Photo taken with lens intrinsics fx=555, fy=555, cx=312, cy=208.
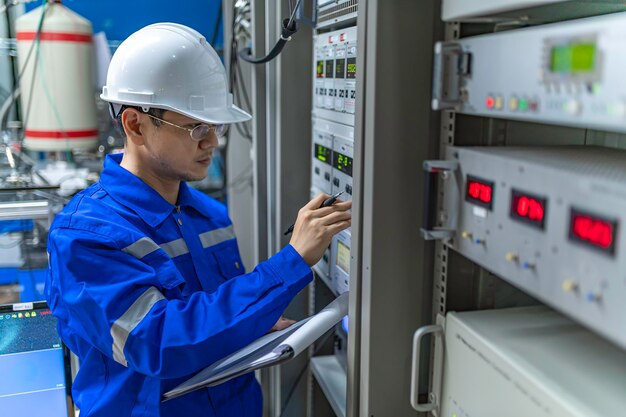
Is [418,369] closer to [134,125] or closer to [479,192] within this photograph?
[479,192]

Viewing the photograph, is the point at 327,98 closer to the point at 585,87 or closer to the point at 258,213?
the point at 258,213

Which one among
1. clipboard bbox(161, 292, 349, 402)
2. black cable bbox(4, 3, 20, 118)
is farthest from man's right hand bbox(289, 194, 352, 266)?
black cable bbox(4, 3, 20, 118)

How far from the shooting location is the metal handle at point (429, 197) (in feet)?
3.20

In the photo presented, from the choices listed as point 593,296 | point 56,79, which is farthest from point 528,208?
point 56,79

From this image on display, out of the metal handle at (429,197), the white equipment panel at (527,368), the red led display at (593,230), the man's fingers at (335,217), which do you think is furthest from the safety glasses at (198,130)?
the red led display at (593,230)

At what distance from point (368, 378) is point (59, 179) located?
2.06 m

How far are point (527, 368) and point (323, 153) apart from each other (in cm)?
108

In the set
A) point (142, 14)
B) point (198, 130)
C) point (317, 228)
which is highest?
point (142, 14)

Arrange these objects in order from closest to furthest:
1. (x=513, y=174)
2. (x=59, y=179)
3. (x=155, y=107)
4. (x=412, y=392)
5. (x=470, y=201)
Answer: (x=513, y=174) → (x=470, y=201) → (x=412, y=392) → (x=155, y=107) → (x=59, y=179)

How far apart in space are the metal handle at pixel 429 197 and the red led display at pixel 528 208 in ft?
0.59

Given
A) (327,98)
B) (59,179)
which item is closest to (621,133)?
(327,98)

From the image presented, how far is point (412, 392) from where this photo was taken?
1.10 meters

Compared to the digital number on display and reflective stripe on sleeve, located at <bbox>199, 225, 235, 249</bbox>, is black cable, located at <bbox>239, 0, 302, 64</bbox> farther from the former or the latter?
reflective stripe on sleeve, located at <bbox>199, 225, 235, 249</bbox>

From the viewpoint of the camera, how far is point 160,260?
1.35 m
